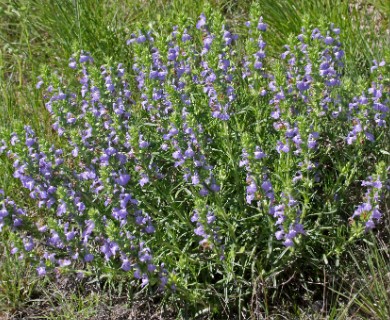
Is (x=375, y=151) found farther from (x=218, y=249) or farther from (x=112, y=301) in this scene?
(x=112, y=301)

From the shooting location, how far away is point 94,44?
5.22 m

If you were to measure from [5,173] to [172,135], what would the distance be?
1.62 metres

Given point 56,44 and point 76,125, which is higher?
point 56,44

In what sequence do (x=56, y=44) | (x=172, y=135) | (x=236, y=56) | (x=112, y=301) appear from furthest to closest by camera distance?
(x=56, y=44) < (x=236, y=56) < (x=112, y=301) < (x=172, y=135)

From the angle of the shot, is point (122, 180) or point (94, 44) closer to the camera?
point (122, 180)

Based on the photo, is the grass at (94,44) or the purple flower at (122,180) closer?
the purple flower at (122,180)

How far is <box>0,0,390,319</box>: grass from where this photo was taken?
12.0ft

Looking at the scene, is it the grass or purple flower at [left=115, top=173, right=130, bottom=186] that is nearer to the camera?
purple flower at [left=115, top=173, right=130, bottom=186]

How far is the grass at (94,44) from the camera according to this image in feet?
12.0

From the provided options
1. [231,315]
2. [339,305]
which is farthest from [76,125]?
[339,305]

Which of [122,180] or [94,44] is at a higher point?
[94,44]

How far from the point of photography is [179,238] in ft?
11.9

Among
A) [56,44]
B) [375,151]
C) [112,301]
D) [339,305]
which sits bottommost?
[339,305]

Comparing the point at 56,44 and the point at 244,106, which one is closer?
the point at 244,106
